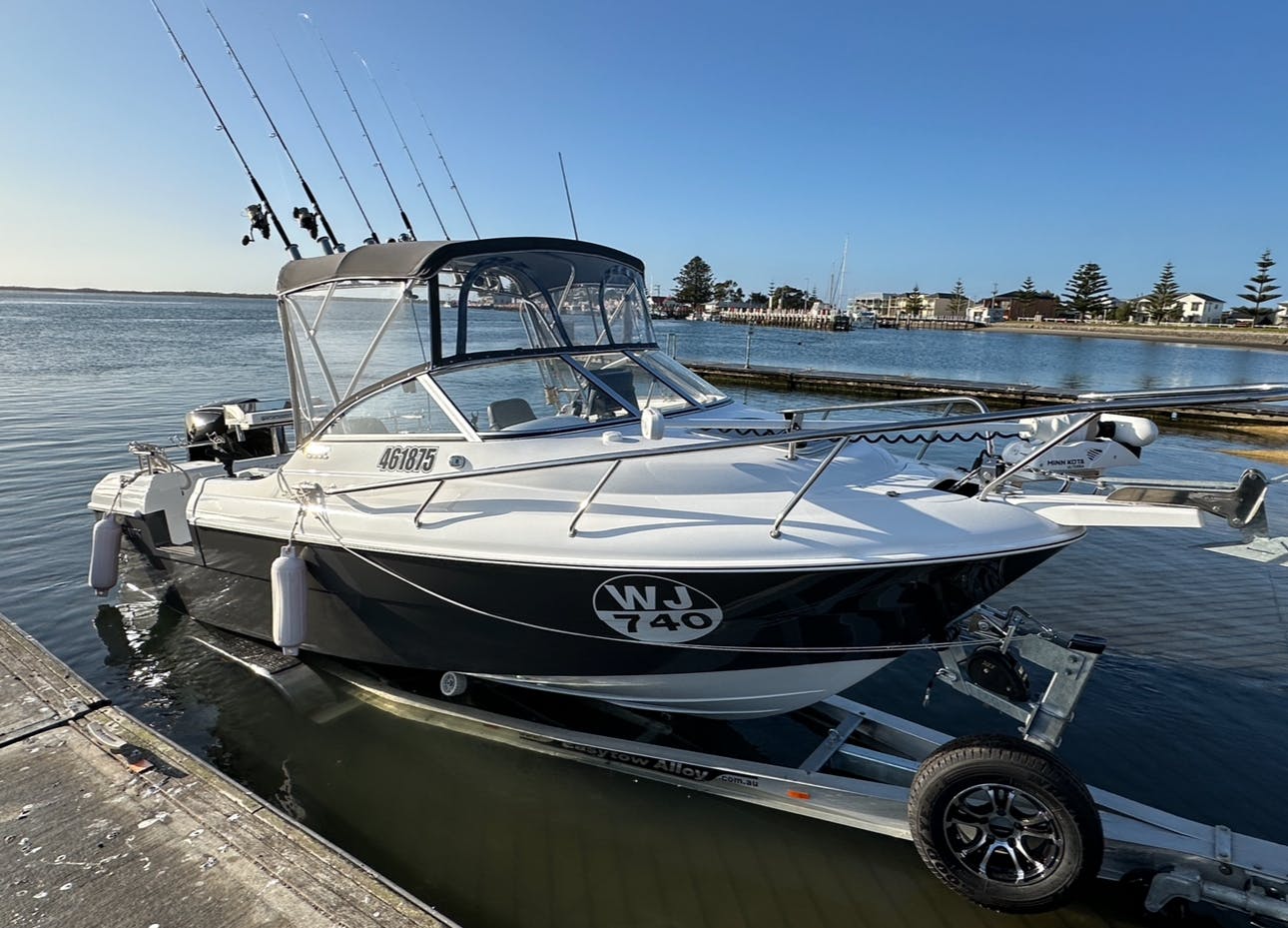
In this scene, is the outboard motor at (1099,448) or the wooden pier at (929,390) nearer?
the outboard motor at (1099,448)

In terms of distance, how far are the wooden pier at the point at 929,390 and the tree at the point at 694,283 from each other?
89046 mm

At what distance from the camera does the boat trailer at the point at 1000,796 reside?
274 centimetres

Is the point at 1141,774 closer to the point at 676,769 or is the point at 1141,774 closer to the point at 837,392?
the point at 676,769

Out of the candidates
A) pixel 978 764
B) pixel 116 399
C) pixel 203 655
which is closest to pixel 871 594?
pixel 978 764

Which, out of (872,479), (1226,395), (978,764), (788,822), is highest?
(1226,395)

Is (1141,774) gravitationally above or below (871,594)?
below

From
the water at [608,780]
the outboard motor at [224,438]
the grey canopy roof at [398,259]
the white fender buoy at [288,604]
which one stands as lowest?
the water at [608,780]

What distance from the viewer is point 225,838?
2.84 metres

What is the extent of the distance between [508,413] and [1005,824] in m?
3.21

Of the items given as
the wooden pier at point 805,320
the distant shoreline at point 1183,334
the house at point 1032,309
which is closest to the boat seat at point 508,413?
the distant shoreline at point 1183,334

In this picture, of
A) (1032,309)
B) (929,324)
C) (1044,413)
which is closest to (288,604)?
(1044,413)

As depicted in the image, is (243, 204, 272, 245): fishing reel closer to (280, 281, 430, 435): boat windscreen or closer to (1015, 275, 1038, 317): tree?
(280, 281, 430, 435): boat windscreen

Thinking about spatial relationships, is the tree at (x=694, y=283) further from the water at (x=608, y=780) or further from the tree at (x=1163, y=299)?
the water at (x=608, y=780)

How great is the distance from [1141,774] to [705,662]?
2776mm
